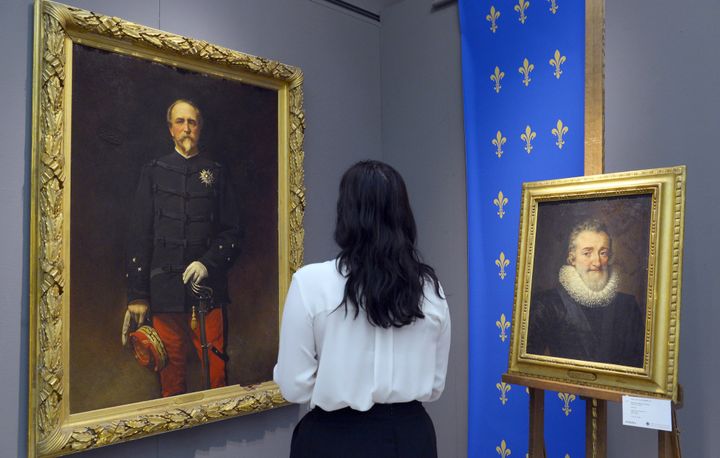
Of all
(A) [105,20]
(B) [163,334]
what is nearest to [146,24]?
(A) [105,20]

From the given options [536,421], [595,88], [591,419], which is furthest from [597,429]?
[595,88]

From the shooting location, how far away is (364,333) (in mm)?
1736

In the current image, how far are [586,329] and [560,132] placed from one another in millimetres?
1050

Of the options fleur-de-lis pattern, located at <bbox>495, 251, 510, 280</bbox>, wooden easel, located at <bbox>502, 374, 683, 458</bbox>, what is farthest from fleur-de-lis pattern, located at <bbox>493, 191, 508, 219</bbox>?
wooden easel, located at <bbox>502, 374, 683, 458</bbox>

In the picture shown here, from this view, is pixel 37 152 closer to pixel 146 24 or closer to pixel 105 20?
pixel 105 20

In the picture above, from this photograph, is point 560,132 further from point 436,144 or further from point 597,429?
point 597,429

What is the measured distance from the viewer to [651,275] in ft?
6.94

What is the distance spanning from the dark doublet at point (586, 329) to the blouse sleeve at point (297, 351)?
101 cm

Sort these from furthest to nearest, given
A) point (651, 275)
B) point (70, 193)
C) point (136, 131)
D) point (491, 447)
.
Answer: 1. point (491, 447)
2. point (136, 131)
3. point (70, 193)
4. point (651, 275)

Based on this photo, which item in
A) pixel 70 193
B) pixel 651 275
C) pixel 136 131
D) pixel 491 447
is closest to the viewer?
pixel 651 275

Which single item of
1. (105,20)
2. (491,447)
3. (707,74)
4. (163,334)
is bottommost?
(491,447)

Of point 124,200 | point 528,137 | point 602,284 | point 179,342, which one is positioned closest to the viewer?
point 602,284

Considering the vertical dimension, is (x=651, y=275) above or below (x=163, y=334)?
above

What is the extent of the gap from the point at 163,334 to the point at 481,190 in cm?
171
